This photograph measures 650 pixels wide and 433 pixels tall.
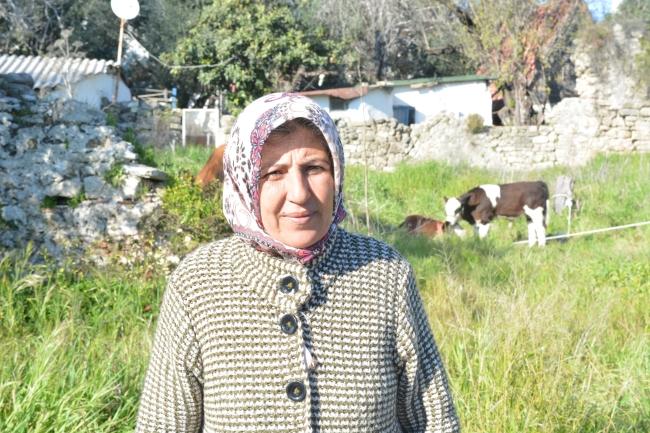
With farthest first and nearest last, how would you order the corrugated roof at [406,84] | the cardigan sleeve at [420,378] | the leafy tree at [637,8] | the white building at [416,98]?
the leafy tree at [637,8], the white building at [416,98], the corrugated roof at [406,84], the cardigan sleeve at [420,378]

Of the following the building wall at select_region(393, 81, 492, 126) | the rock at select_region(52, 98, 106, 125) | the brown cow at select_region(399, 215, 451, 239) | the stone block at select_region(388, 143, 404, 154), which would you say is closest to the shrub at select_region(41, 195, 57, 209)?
the rock at select_region(52, 98, 106, 125)

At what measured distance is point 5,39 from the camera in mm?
22469

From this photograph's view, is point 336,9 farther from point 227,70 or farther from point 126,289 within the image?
point 126,289

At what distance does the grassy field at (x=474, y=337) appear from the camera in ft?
10.7

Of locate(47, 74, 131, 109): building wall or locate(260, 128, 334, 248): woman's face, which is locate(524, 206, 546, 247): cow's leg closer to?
locate(260, 128, 334, 248): woman's face

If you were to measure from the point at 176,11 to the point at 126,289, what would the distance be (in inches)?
860

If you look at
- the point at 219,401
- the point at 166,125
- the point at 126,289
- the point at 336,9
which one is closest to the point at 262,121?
the point at 219,401

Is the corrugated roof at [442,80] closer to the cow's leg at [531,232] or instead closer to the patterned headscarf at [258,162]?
the cow's leg at [531,232]

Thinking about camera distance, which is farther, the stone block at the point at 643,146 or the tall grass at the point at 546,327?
the stone block at the point at 643,146

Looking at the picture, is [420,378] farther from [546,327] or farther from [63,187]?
[63,187]

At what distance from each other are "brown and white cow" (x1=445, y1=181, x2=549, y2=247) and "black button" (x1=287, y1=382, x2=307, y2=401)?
863cm

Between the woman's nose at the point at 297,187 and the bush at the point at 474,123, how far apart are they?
17.1 metres

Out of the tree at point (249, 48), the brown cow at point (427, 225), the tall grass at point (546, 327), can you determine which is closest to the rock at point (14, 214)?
the tall grass at point (546, 327)

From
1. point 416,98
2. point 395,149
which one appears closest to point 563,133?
point 395,149
